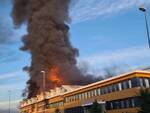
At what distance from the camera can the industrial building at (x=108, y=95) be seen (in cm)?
5029

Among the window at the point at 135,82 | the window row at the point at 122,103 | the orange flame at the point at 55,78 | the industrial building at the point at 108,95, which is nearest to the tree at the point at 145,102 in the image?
the industrial building at the point at 108,95

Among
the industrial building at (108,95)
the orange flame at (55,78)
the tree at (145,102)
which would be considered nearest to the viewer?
the tree at (145,102)

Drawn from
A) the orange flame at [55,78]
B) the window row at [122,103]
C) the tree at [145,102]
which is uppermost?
the orange flame at [55,78]

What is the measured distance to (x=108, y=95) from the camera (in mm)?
55844

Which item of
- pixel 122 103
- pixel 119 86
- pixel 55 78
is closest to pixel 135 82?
pixel 119 86

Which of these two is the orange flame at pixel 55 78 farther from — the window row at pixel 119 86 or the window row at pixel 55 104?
the window row at pixel 119 86

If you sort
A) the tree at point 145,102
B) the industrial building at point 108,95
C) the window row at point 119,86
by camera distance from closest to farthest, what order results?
the tree at point 145,102, the window row at point 119,86, the industrial building at point 108,95

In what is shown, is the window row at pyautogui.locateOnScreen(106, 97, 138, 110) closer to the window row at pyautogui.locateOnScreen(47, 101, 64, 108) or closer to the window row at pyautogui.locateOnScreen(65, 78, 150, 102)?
the window row at pyautogui.locateOnScreen(65, 78, 150, 102)

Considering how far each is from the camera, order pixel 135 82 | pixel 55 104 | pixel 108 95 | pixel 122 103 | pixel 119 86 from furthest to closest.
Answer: pixel 55 104 < pixel 108 95 < pixel 119 86 < pixel 122 103 < pixel 135 82

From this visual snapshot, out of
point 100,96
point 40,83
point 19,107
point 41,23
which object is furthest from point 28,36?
point 100,96

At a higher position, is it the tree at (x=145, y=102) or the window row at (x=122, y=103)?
the window row at (x=122, y=103)

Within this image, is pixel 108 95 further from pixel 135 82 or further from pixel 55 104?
pixel 55 104

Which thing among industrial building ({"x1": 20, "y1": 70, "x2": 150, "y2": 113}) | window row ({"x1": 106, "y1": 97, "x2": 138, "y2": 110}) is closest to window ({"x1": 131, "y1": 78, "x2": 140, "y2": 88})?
industrial building ({"x1": 20, "y1": 70, "x2": 150, "y2": 113})

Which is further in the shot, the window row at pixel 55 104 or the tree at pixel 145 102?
the window row at pixel 55 104
